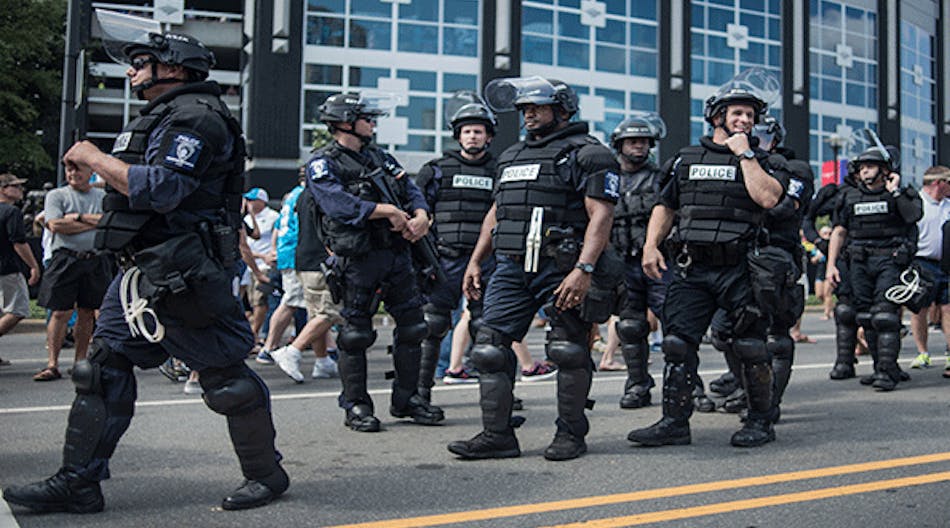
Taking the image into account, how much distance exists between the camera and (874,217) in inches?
306

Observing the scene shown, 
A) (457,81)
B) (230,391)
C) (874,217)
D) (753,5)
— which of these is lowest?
(230,391)

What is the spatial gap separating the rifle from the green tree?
77.0ft

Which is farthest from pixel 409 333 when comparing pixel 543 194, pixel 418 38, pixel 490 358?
pixel 418 38

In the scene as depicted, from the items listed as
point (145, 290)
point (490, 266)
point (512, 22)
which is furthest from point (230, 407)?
point (512, 22)

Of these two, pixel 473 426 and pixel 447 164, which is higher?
pixel 447 164

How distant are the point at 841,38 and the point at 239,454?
137 ft

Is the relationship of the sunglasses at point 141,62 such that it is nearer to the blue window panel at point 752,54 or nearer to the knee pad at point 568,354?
the knee pad at point 568,354

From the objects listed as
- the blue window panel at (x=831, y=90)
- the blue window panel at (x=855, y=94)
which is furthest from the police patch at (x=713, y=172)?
the blue window panel at (x=855, y=94)

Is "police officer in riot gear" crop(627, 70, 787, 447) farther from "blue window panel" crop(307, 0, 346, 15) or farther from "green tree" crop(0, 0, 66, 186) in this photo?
"blue window panel" crop(307, 0, 346, 15)

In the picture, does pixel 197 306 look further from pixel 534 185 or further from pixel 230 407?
pixel 534 185

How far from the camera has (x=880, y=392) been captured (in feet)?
24.2

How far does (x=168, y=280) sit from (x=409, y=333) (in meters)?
2.33

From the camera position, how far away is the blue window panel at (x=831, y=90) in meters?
40.3

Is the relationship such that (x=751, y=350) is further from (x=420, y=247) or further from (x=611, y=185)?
(x=420, y=247)
